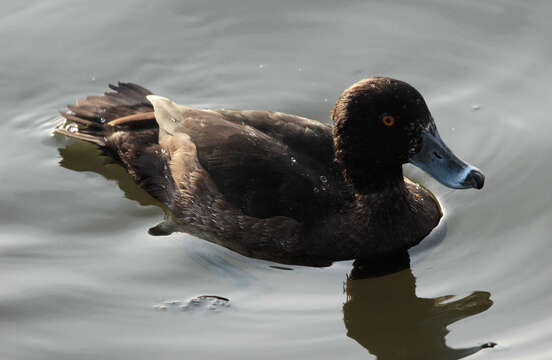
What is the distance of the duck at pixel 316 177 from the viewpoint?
24.2 ft

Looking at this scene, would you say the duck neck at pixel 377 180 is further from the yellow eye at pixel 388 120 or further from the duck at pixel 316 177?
the yellow eye at pixel 388 120

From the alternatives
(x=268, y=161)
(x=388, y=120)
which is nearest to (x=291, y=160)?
(x=268, y=161)

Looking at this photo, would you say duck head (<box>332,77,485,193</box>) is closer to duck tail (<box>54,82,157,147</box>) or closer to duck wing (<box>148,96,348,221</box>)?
duck wing (<box>148,96,348,221</box>)

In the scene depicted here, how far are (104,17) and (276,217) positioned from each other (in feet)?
13.9

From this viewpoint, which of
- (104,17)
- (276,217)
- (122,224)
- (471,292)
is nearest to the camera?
(471,292)

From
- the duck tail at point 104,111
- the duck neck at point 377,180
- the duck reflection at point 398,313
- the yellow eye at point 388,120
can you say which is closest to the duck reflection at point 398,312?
the duck reflection at point 398,313

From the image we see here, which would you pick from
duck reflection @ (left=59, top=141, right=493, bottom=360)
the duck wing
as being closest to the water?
duck reflection @ (left=59, top=141, right=493, bottom=360)

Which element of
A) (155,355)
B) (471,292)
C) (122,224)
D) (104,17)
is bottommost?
(155,355)

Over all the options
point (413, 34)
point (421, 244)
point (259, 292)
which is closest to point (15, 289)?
point (259, 292)

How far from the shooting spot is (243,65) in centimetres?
1012

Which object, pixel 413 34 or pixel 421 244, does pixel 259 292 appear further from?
pixel 413 34

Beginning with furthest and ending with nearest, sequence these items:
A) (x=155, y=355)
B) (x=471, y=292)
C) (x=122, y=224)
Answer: (x=122, y=224), (x=471, y=292), (x=155, y=355)

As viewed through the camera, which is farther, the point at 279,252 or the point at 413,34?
the point at 413,34

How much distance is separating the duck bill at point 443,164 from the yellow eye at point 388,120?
11.3 inches
